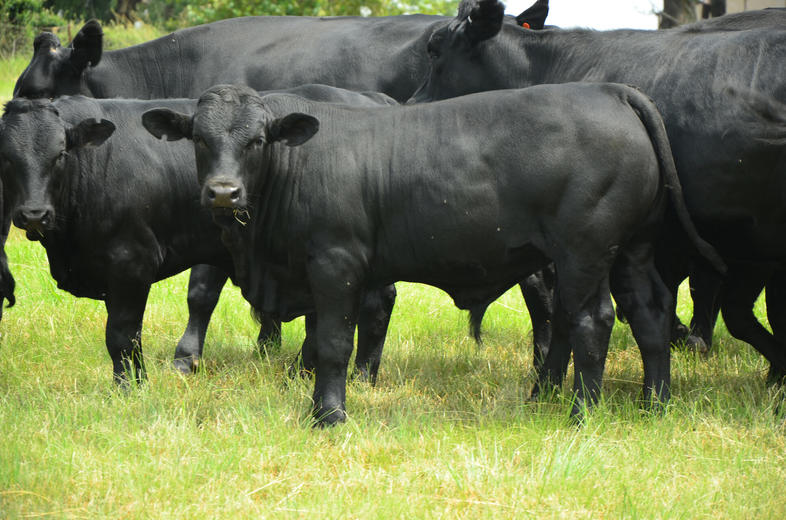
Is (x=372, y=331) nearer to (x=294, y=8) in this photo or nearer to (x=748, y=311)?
(x=748, y=311)

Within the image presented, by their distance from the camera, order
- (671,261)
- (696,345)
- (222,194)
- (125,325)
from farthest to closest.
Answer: (696,345), (671,261), (125,325), (222,194)

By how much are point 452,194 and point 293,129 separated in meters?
0.82

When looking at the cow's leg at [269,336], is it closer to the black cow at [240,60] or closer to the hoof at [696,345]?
the black cow at [240,60]

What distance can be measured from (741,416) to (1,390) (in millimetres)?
3981

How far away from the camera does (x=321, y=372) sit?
187 inches

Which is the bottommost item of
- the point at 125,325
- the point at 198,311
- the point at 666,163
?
the point at 198,311

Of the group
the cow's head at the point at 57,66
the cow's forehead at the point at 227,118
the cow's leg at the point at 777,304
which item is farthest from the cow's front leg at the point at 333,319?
the cow's head at the point at 57,66

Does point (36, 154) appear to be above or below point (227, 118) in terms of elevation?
below

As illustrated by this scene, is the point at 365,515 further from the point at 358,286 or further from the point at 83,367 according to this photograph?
the point at 83,367

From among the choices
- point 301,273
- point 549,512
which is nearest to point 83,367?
point 301,273

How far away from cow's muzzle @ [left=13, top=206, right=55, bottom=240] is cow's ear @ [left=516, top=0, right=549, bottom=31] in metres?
3.73

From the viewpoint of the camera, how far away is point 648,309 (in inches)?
193

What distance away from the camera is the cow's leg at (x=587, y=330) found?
15.2ft

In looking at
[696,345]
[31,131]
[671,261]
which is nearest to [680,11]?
[696,345]
